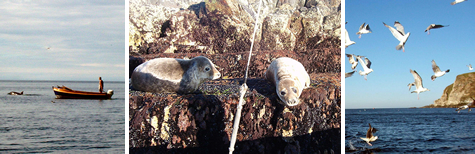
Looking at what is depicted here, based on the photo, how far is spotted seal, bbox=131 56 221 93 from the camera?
372 centimetres

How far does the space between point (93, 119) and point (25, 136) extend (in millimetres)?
4284

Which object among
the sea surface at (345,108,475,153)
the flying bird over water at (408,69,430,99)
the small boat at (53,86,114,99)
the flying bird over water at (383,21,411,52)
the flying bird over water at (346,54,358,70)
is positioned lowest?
the sea surface at (345,108,475,153)

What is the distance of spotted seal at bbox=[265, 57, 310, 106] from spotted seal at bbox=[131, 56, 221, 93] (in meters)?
0.75

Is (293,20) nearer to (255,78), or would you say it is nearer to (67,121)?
(255,78)

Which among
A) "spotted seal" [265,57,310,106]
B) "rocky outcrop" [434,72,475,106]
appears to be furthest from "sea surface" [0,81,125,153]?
"rocky outcrop" [434,72,475,106]

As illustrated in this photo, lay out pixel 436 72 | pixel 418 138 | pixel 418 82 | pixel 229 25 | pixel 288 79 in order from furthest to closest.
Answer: pixel 418 138 < pixel 229 25 < pixel 436 72 < pixel 418 82 < pixel 288 79

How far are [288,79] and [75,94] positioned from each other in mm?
16958

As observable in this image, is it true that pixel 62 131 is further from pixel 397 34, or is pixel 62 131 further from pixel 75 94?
pixel 397 34

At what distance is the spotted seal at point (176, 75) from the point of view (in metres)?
3.72

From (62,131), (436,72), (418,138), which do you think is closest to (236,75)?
(436,72)

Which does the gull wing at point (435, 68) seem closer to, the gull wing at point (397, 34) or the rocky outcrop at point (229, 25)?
the gull wing at point (397, 34)

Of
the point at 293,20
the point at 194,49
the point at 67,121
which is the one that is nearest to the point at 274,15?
the point at 293,20

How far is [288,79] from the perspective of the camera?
3.53 metres

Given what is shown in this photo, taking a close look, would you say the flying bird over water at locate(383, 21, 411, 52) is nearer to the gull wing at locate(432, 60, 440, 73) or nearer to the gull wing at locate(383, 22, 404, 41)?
the gull wing at locate(383, 22, 404, 41)
